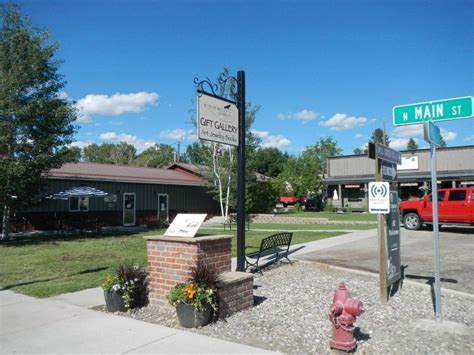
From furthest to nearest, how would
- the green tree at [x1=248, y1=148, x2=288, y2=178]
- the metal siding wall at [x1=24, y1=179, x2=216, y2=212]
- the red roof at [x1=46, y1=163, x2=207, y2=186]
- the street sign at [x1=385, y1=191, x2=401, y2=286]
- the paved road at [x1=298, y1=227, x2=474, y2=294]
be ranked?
1. the green tree at [x1=248, y1=148, x2=288, y2=178]
2. the red roof at [x1=46, y1=163, x2=207, y2=186]
3. the metal siding wall at [x1=24, y1=179, x2=216, y2=212]
4. the paved road at [x1=298, y1=227, x2=474, y2=294]
5. the street sign at [x1=385, y1=191, x2=401, y2=286]

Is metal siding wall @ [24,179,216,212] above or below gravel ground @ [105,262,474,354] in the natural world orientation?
above

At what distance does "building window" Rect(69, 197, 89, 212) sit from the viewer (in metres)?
24.5

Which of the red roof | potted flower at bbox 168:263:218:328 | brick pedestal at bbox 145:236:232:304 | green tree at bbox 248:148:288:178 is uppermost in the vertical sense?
green tree at bbox 248:148:288:178

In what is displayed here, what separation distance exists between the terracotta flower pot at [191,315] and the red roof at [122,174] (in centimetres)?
1826

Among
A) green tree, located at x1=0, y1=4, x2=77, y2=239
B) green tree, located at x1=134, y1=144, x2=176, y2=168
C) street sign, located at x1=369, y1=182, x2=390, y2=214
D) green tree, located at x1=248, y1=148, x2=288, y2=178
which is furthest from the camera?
green tree, located at x1=134, y1=144, x2=176, y2=168

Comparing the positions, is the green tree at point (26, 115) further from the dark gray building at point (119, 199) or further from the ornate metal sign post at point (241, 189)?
the ornate metal sign post at point (241, 189)

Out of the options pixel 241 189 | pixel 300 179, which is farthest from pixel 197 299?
pixel 300 179

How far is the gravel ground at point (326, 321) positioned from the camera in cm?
516

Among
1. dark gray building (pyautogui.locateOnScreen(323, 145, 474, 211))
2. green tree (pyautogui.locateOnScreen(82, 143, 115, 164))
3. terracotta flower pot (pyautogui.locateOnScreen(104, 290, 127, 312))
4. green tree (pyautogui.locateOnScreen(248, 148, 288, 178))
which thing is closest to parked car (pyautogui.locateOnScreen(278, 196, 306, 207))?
dark gray building (pyautogui.locateOnScreen(323, 145, 474, 211))

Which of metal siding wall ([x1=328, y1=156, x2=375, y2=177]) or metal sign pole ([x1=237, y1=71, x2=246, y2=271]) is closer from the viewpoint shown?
metal sign pole ([x1=237, y1=71, x2=246, y2=271])

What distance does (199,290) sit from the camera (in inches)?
228

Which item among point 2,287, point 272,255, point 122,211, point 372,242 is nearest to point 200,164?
point 122,211

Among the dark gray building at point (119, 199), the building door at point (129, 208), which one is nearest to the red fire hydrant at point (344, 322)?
the dark gray building at point (119, 199)

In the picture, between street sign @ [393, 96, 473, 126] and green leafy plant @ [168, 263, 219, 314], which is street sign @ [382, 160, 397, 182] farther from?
green leafy plant @ [168, 263, 219, 314]
